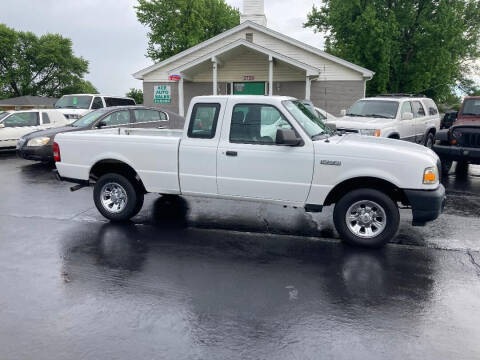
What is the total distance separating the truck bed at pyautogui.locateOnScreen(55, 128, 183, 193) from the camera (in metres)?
6.25

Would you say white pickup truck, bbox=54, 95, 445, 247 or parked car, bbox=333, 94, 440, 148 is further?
parked car, bbox=333, 94, 440, 148

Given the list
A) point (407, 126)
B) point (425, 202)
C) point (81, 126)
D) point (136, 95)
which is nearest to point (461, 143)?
point (407, 126)

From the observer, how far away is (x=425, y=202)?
207 inches

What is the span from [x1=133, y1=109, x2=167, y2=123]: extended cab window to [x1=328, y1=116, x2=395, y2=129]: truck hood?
585cm

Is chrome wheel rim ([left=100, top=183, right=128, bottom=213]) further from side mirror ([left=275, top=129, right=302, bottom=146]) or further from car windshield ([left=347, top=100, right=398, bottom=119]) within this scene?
car windshield ([left=347, top=100, right=398, bottom=119])

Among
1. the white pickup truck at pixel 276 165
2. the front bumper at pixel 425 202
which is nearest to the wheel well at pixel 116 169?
the white pickup truck at pixel 276 165

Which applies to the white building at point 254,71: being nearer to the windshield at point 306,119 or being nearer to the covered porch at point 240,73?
the covered porch at point 240,73

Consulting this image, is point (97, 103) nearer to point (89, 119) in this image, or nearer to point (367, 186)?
point (89, 119)

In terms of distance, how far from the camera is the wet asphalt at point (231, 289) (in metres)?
3.40

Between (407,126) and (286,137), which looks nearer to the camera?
(286,137)

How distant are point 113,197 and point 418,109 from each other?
32.2 feet

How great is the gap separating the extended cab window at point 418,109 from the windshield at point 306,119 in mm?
7182

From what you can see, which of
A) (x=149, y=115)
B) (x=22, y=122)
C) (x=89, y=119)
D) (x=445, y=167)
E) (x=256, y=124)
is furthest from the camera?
(x=22, y=122)

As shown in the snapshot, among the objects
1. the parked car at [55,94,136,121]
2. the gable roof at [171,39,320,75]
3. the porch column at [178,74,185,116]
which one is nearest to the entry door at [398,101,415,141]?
the gable roof at [171,39,320,75]
